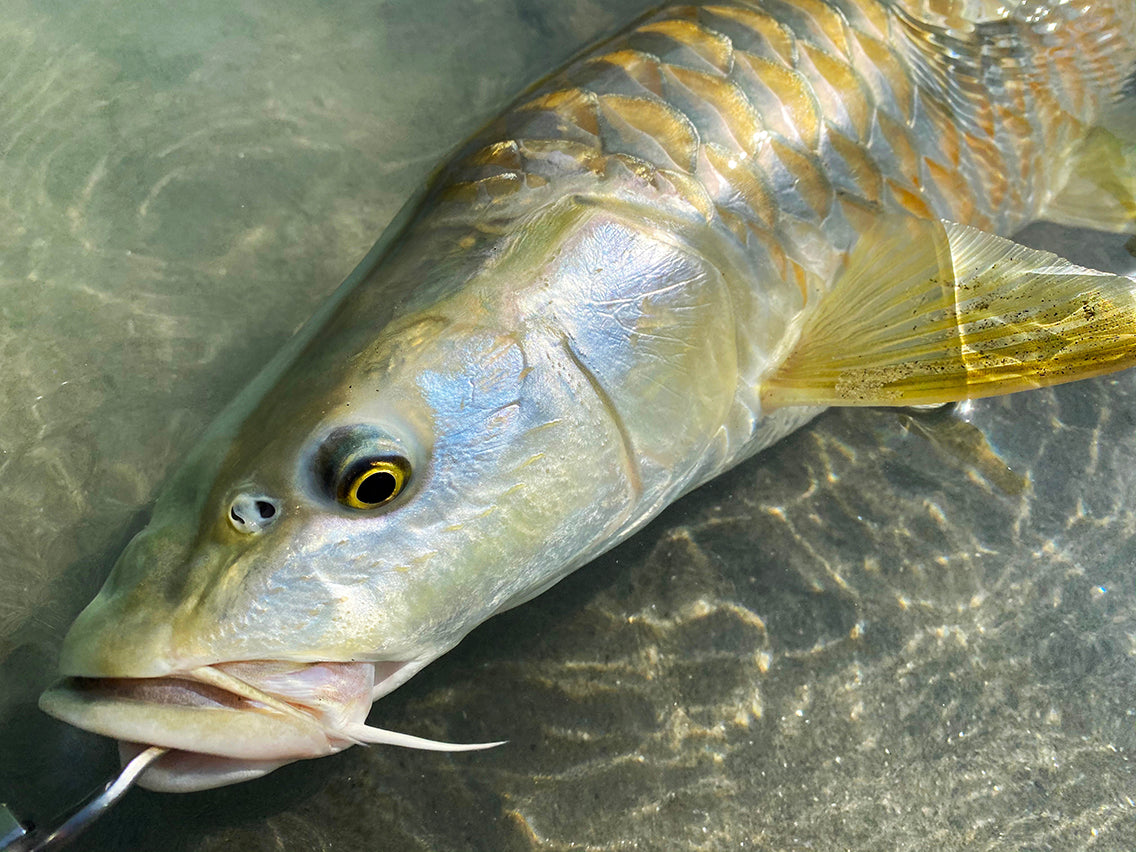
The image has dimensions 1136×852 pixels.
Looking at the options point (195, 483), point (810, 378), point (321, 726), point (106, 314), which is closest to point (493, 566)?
point (321, 726)

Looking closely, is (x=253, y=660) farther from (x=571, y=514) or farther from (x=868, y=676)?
(x=868, y=676)

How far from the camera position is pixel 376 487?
5.65 feet

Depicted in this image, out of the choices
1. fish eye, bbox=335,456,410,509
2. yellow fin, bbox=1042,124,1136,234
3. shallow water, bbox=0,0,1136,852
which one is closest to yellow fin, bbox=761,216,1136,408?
shallow water, bbox=0,0,1136,852

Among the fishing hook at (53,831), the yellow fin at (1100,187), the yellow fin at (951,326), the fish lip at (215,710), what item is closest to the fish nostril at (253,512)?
the fish lip at (215,710)

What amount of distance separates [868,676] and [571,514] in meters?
1.23

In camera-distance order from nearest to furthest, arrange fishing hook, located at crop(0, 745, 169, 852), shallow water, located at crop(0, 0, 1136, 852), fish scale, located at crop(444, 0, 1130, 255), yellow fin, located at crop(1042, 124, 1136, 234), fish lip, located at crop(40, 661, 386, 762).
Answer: fish lip, located at crop(40, 661, 386, 762) < fishing hook, located at crop(0, 745, 169, 852) < fish scale, located at crop(444, 0, 1130, 255) < shallow water, located at crop(0, 0, 1136, 852) < yellow fin, located at crop(1042, 124, 1136, 234)

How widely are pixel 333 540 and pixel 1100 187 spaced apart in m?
2.87

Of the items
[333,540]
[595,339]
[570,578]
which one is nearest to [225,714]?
[333,540]

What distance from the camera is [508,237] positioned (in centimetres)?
198

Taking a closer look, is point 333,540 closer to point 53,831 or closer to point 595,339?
point 595,339

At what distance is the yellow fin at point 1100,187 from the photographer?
2.96m

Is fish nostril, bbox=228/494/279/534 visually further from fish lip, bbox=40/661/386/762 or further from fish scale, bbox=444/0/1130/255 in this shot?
fish scale, bbox=444/0/1130/255

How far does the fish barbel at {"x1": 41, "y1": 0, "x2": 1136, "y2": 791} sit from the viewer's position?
5.60 feet

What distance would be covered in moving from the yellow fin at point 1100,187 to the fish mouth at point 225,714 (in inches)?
111
